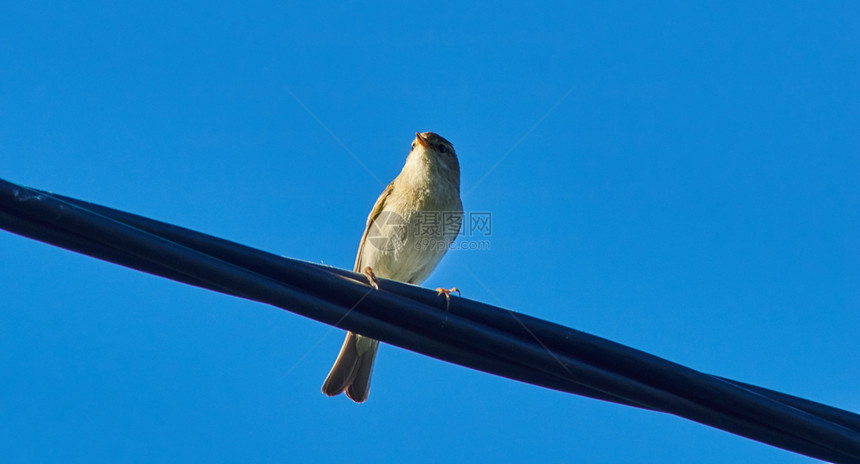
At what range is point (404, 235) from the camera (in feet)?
20.0

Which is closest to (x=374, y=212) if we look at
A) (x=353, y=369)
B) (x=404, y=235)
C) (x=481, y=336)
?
(x=404, y=235)

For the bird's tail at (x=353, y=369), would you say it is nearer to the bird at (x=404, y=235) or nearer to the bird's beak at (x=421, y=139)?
the bird at (x=404, y=235)

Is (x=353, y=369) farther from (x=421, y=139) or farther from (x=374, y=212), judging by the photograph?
(x=421, y=139)

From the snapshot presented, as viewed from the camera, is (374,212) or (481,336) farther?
(374,212)

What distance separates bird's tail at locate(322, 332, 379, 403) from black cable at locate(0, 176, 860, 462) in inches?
132

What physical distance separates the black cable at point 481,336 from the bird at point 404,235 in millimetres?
3176

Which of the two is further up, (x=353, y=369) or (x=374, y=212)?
(x=374, y=212)

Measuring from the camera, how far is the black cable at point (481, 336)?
8.30 ft

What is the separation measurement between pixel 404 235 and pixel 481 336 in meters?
3.39

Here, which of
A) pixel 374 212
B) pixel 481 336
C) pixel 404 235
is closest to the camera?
pixel 481 336

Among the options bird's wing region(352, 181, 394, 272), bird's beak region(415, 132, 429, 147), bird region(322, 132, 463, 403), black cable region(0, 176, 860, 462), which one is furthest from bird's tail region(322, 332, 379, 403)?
black cable region(0, 176, 860, 462)

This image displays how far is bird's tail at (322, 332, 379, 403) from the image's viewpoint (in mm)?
6023

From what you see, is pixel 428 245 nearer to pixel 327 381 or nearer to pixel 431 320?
pixel 327 381

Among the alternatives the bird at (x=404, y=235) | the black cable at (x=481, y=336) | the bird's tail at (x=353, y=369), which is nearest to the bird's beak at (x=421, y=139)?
the bird at (x=404, y=235)
